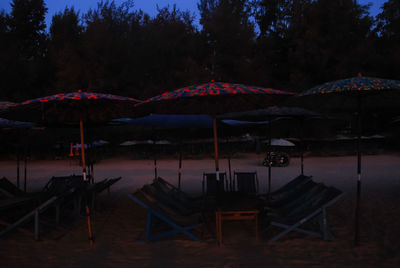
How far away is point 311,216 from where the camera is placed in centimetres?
397

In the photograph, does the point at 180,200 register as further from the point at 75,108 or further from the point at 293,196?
the point at 75,108

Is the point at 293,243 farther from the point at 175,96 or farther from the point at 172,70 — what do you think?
the point at 172,70

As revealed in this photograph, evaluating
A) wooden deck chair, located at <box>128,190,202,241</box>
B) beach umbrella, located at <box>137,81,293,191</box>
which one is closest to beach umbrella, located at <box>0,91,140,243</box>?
beach umbrella, located at <box>137,81,293,191</box>

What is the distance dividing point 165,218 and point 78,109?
211 cm

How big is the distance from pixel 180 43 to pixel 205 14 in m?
3.47

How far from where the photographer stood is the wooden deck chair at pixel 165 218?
410 centimetres

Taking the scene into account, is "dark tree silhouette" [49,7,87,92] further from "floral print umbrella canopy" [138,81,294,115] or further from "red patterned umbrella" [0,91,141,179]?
"floral print umbrella canopy" [138,81,294,115]

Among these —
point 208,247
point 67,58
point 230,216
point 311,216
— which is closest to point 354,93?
point 311,216

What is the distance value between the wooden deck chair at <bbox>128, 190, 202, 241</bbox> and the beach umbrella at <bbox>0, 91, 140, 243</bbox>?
2.31 ft

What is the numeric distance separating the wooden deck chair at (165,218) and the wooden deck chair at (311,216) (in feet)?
3.47

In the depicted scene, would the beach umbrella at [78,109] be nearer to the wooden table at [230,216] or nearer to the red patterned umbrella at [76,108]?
the red patterned umbrella at [76,108]

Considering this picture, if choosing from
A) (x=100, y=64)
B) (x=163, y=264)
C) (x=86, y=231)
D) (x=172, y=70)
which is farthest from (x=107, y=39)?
(x=163, y=264)

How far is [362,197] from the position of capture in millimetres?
6574

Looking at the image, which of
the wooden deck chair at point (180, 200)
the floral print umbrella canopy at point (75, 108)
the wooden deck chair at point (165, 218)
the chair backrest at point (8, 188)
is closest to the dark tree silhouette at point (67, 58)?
the chair backrest at point (8, 188)
